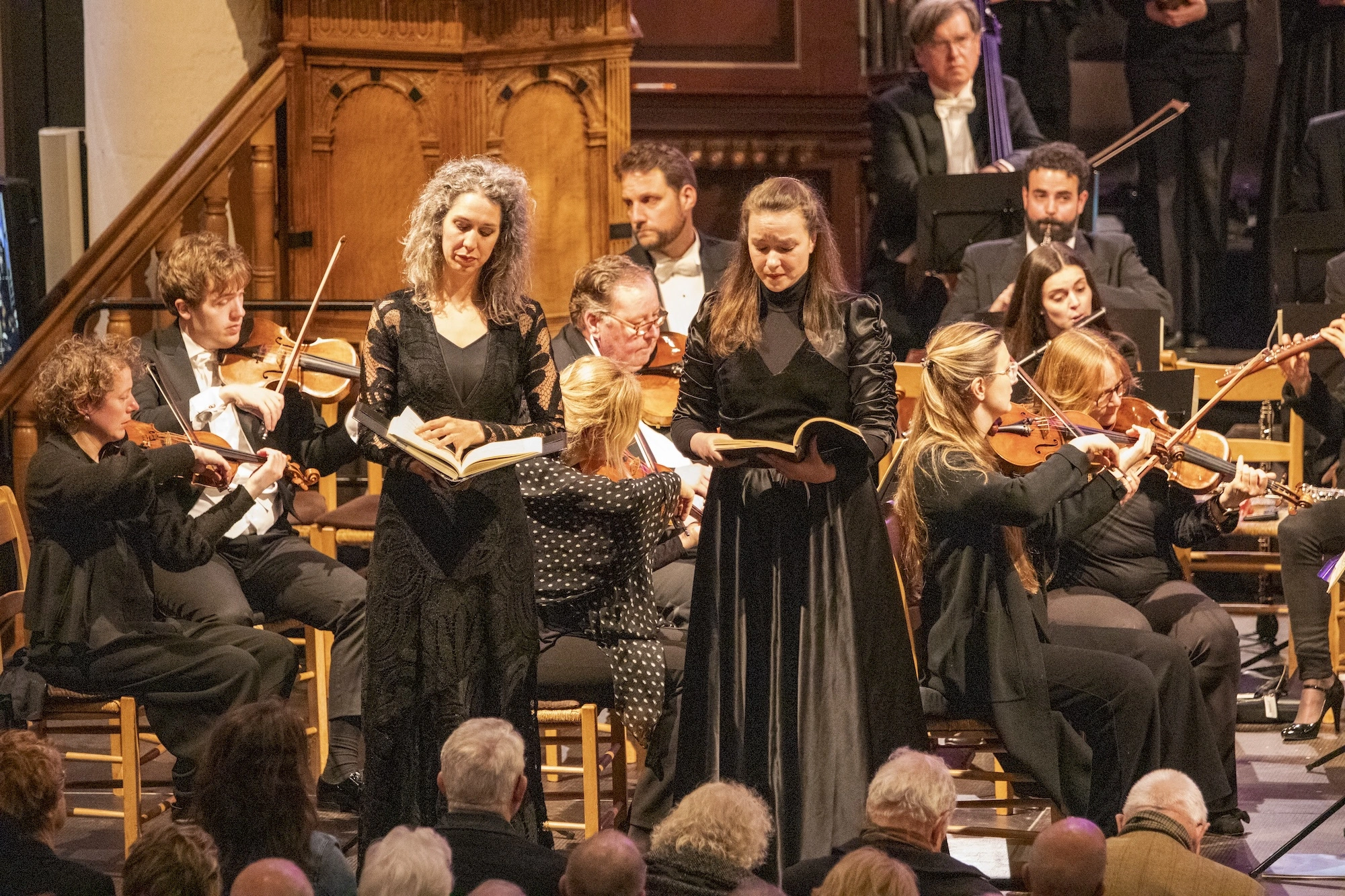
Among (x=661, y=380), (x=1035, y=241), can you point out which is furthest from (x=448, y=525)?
(x=1035, y=241)

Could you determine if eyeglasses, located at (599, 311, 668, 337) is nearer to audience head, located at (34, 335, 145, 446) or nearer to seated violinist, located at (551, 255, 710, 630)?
seated violinist, located at (551, 255, 710, 630)

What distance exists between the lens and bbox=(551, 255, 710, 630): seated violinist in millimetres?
4844

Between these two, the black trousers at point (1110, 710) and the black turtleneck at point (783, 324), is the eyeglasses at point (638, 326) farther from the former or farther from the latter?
the black trousers at point (1110, 710)

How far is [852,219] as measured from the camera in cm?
793

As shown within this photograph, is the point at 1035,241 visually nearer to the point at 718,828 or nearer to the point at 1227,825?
the point at 1227,825

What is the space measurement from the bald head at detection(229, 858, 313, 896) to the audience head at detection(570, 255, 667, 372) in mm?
2550

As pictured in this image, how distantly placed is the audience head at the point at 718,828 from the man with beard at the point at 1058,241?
335cm

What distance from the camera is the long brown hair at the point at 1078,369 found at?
183 inches

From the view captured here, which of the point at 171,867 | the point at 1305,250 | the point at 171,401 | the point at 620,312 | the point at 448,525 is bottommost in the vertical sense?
the point at 171,867

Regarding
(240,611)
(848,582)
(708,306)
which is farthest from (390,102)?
(848,582)

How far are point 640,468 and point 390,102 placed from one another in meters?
2.59

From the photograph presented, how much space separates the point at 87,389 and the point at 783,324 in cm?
172

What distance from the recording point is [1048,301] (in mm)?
5312

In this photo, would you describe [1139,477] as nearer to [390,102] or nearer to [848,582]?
[848,582]
